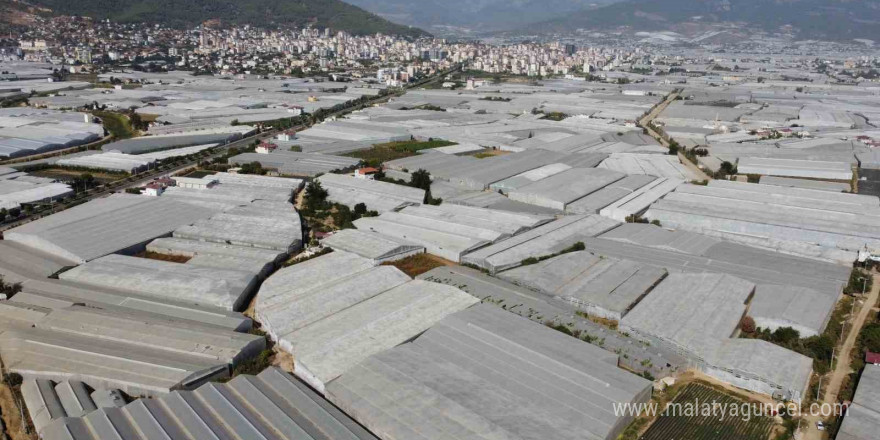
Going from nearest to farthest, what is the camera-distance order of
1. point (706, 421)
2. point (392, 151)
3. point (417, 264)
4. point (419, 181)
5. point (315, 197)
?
1. point (706, 421)
2. point (417, 264)
3. point (315, 197)
4. point (419, 181)
5. point (392, 151)

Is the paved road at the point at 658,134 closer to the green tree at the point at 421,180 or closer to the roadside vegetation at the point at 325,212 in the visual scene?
the green tree at the point at 421,180

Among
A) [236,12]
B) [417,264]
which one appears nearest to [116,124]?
[417,264]

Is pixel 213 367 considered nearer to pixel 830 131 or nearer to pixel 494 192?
pixel 494 192

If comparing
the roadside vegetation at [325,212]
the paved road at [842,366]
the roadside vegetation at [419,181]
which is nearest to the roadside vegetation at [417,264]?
the roadside vegetation at [325,212]

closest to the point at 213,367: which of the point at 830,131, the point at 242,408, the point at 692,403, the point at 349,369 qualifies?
the point at 242,408

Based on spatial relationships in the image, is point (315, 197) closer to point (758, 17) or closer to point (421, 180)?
point (421, 180)
